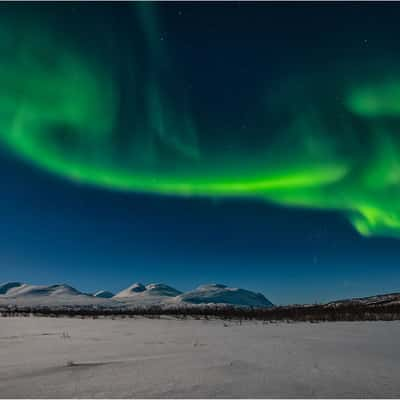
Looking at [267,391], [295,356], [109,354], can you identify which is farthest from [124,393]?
[295,356]

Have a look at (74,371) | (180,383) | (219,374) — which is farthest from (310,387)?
(74,371)

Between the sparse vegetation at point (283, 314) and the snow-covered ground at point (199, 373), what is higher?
the sparse vegetation at point (283, 314)

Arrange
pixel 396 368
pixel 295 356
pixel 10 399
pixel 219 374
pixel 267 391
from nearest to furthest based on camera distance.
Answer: pixel 10 399 < pixel 267 391 < pixel 219 374 < pixel 396 368 < pixel 295 356

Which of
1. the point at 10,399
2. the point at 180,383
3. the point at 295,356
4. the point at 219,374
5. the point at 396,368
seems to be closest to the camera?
the point at 10,399

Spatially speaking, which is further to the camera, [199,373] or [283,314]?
[283,314]

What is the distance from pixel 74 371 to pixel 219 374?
2.02 m

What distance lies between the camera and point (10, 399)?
3773 millimetres

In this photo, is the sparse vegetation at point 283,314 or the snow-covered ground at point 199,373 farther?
the sparse vegetation at point 283,314

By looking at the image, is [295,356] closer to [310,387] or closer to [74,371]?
[310,387]

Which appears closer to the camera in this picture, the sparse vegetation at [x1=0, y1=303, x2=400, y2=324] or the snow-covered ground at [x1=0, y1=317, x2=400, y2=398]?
the snow-covered ground at [x1=0, y1=317, x2=400, y2=398]

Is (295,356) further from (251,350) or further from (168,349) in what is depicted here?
(168,349)

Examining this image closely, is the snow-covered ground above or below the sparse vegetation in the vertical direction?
below

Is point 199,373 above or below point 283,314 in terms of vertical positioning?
below

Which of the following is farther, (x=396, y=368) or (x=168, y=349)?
(x=168, y=349)
